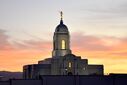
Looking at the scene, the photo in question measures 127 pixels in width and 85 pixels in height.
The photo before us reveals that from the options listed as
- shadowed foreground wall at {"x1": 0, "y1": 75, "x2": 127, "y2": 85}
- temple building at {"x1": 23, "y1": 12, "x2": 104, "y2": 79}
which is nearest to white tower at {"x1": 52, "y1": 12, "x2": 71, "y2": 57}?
temple building at {"x1": 23, "y1": 12, "x2": 104, "y2": 79}

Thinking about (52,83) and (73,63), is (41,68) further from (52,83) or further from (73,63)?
(52,83)

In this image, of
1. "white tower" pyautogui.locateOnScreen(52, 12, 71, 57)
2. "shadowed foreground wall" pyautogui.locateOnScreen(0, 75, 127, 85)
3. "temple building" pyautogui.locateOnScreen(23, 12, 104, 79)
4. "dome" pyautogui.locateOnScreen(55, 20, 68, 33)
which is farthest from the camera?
"dome" pyautogui.locateOnScreen(55, 20, 68, 33)

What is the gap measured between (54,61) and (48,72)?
2801 millimetres

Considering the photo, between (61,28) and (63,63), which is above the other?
(61,28)

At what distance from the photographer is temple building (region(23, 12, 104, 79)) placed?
137 meters

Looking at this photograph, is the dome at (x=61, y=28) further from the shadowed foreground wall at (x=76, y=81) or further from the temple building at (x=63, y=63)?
the shadowed foreground wall at (x=76, y=81)

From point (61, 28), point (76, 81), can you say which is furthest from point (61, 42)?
point (76, 81)

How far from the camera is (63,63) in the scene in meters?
137

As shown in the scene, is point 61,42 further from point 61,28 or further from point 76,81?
point 76,81

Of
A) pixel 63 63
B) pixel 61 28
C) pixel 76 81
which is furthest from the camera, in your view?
pixel 61 28

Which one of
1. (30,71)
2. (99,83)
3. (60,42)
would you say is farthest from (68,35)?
(99,83)

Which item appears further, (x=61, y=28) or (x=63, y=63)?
(x=61, y=28)

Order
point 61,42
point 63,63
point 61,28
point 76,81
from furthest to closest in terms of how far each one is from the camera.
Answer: point 61,28 < point 61,42 < point 63,63 < point 76,81

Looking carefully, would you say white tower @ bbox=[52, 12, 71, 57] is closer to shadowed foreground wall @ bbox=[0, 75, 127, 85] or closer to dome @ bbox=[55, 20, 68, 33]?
dome @ bbox=[55, 20, 68, 33]
